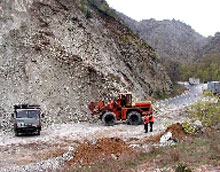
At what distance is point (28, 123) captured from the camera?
19578mm

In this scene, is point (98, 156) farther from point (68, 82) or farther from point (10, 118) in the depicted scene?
point (68, 82)

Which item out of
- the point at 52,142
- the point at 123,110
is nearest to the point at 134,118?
the point at 123,110

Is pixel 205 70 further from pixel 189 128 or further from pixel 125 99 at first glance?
pixel 189 128

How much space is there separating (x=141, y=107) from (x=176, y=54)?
14370 centimetres

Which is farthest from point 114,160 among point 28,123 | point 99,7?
point 99,7

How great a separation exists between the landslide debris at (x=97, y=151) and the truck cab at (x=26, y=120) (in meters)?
6.48

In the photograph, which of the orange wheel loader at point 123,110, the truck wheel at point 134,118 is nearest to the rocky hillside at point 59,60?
the orange wheel loader at point 123,110

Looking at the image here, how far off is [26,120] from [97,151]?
24.5ft

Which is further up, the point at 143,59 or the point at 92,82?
the point at 143,59

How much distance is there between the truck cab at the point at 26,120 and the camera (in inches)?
764

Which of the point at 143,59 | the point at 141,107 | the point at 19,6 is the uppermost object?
the point at 19,6

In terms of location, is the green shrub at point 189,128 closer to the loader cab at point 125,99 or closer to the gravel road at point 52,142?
the gravel road at point 52,142

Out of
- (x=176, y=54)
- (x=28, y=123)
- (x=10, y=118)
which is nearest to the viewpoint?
(x=28, y=123)

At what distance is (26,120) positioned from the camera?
1966 cm
